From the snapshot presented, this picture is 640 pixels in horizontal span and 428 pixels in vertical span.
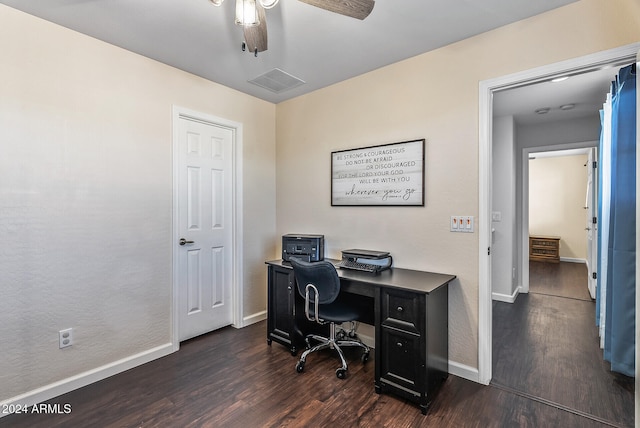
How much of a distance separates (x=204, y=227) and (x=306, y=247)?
1043 mm

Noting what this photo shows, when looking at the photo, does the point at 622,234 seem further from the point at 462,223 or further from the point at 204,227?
the point at 204,227

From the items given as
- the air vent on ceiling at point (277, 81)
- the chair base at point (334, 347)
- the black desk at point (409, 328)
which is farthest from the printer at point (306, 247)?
the air vent on ceiling at point (277, 81)

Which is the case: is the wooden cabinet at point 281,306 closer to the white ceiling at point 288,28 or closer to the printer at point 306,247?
the printer at point 306,247

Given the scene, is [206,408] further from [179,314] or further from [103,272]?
[103,272]

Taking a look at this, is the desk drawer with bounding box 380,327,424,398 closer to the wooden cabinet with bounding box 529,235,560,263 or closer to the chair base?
the chair base

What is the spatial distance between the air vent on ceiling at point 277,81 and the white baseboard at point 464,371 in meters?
2.84

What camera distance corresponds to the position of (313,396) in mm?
2105

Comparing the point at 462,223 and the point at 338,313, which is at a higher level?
the point at 462,223

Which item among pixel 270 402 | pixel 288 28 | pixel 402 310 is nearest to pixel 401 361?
pixel 402 310

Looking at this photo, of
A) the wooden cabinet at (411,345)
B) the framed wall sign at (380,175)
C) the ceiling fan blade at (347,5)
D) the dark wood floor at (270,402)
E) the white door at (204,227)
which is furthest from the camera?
the white door at (204,227)

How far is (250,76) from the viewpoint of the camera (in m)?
2.90

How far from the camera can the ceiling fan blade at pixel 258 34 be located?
1.55 metres

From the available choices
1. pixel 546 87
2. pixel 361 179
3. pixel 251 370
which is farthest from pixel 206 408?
pixel 546 87

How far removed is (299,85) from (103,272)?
7.92ft
